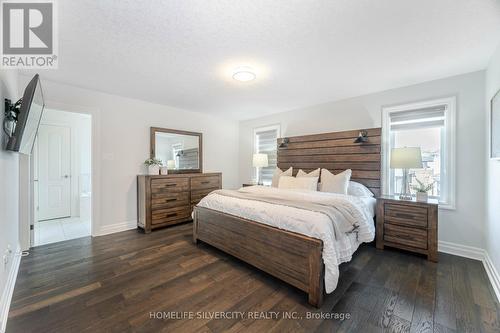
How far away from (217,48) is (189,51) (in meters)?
0.33

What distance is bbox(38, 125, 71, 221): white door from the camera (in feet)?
14.9

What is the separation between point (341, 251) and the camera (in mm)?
2068

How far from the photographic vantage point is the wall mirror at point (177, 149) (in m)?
4.36

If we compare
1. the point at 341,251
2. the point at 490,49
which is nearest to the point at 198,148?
the point at 341,251

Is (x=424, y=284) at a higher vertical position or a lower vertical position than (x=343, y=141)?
lower

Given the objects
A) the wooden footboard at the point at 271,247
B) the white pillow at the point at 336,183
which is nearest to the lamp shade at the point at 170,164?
the wooden footboard at the point at 271,247

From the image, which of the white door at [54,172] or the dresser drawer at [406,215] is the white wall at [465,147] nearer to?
the dresser drawer at [406,215]

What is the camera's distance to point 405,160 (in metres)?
2.93

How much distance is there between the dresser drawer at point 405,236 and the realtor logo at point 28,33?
14.3 ft

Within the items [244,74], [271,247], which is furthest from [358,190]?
[244,74]

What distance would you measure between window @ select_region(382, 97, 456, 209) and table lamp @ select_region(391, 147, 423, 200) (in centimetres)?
32

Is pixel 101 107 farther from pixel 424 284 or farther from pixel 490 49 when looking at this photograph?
A: pixel 490 49

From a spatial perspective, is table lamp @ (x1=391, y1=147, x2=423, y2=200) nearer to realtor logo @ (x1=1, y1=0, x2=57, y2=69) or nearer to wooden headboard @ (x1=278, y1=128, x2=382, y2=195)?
wooden headboard @ (x1=278, y1=128, x2=382, y2=195)

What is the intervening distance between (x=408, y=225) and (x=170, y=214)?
3.88 meters
